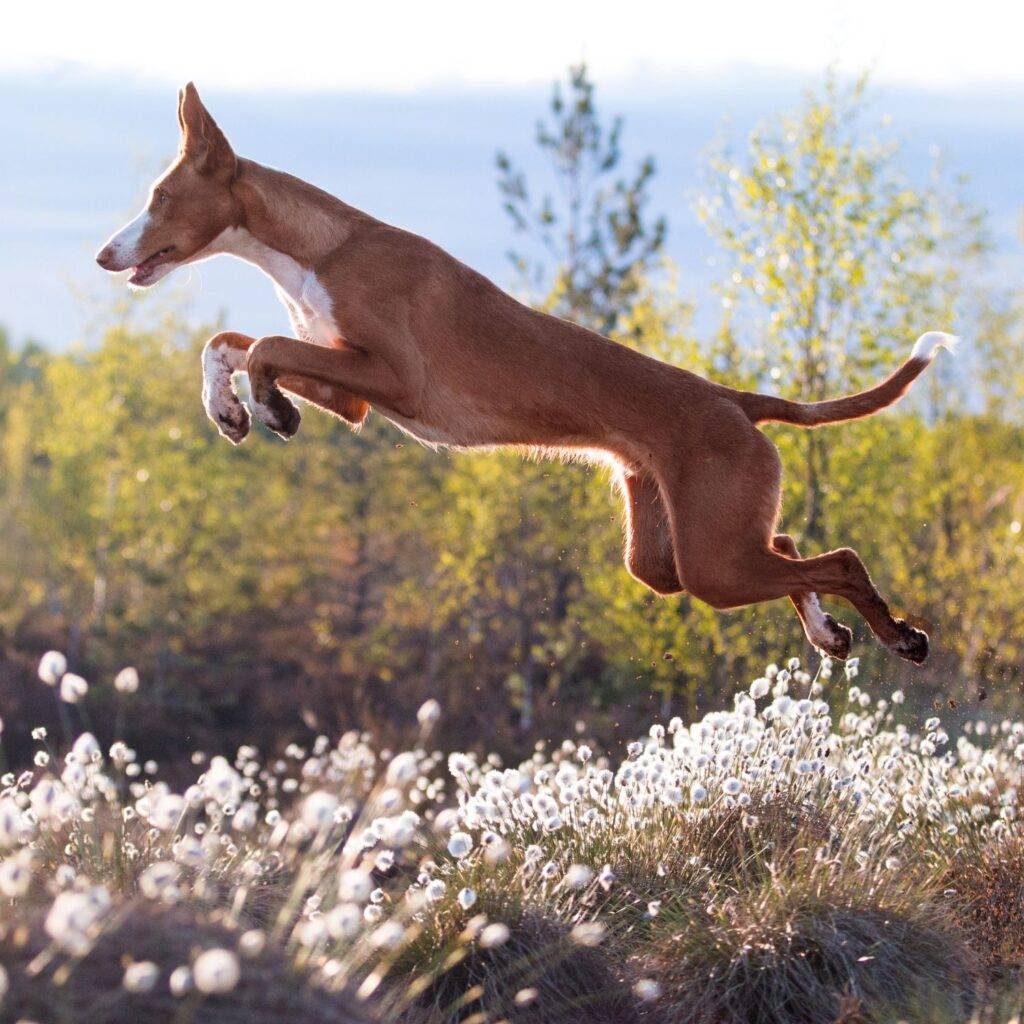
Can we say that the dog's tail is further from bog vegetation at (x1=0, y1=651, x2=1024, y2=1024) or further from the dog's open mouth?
the dog's open mouth

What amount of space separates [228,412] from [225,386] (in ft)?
0.39

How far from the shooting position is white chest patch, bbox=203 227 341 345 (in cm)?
577

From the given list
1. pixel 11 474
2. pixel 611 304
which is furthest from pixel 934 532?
pixel 11 474

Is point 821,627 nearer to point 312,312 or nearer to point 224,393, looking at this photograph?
point 312,312

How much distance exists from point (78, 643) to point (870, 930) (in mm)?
22935

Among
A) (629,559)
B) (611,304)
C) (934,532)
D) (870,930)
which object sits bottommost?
(870,930)

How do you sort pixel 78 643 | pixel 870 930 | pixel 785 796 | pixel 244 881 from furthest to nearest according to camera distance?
pixel 78 643 → pixel 785 796 → pixel 870 930 → pixel 244 881

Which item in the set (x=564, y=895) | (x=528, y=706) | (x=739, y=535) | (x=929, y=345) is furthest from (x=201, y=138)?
(x=528, y=706)

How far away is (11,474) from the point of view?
39.9 meters

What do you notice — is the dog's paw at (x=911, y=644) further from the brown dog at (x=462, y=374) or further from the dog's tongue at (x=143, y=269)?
the dog's tongue at (x=143, y=269)

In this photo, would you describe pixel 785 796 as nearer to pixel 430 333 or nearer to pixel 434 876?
pixel 434 876

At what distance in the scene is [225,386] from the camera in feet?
19.6

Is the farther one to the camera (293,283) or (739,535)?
(739,535)

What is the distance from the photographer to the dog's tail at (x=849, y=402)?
6.30m
